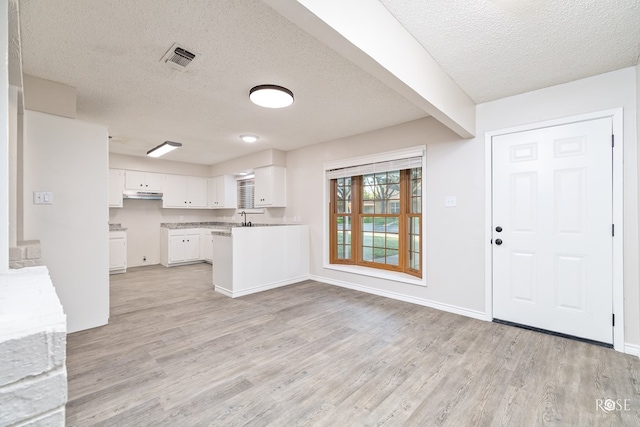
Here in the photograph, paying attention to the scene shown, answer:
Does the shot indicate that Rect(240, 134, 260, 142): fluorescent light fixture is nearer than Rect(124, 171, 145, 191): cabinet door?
Yes

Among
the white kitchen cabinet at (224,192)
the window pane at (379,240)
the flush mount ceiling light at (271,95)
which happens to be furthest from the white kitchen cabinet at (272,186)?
the flush mount ceiling light at (271,95)

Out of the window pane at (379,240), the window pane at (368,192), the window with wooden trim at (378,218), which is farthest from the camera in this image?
the window pane at (368,192)

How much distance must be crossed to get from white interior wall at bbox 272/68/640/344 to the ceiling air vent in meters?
2.65

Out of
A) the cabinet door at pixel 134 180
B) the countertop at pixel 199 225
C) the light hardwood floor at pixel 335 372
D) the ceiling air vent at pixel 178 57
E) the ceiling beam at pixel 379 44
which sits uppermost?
the ceiling air vent at pixel 178 57

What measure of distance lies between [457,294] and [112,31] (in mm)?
4025

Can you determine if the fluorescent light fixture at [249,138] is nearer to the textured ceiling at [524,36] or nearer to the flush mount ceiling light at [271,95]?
the flush mount ceiling light at [271,95]

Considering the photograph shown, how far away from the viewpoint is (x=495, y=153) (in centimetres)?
312

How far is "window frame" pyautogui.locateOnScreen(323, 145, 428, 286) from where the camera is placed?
3689mm

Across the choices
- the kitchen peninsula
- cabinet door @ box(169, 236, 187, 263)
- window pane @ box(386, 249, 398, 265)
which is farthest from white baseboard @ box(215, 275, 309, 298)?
cabinet door @ box(169, 236, 187, 263)

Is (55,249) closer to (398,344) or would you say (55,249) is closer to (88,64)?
(88,64)

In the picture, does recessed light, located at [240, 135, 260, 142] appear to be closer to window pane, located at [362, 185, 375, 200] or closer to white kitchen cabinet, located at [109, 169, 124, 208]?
window pane, located at [362, 185, 375, 200]

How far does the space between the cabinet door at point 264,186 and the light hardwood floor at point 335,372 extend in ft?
8.09

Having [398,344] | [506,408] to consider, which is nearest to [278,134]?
[398,344]

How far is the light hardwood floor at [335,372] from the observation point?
67.3 inches
